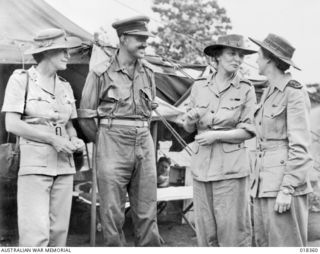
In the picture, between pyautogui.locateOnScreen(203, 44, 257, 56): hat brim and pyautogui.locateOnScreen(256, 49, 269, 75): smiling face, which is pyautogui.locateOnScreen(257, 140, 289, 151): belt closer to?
pyautogui.locateOnScreen(256, 49, 269, 75): smiling face

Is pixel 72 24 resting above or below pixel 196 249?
above

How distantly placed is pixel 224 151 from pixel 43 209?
54.1 inches

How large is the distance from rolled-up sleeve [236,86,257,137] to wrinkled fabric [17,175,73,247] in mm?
1368

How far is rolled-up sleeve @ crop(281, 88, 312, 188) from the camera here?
3180 mm

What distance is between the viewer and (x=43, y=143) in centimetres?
341

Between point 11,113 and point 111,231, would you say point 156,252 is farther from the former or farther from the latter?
point 11,113

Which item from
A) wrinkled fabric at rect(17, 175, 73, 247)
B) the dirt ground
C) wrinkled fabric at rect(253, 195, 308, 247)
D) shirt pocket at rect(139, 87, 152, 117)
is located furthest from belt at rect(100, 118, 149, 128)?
the dirt ground

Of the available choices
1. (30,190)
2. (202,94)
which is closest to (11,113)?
(30,190)

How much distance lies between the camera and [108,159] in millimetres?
3830

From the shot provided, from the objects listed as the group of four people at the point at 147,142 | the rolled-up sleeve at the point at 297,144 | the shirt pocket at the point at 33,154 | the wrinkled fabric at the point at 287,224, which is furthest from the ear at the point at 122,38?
the wrinkled fabric at the point at 287,224

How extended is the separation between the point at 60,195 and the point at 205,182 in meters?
1.07

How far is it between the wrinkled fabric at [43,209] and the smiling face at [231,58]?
1.46 m

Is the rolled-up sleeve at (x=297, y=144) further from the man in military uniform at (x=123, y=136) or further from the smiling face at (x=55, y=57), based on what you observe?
the smiling face at (x=55, y=57)

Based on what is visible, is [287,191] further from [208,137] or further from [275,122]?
[208,137]
